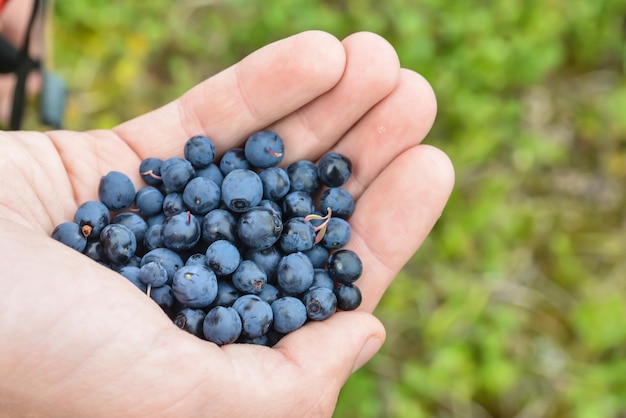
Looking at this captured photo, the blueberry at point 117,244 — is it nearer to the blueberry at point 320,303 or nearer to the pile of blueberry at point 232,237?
the pile of blueberry at point 232,237

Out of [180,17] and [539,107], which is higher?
[180,17]

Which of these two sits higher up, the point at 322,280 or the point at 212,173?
the point at 212,173

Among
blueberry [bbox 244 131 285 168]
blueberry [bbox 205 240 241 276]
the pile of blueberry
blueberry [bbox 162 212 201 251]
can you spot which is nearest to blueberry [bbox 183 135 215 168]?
the pile of blueberry

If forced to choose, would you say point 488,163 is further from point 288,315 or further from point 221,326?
point 221,326

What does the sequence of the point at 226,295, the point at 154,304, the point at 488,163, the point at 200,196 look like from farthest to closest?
the point at 488,163, the point at 200,196, the point at 226,295, the point at 154,304

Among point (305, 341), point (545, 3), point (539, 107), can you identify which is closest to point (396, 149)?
point (305, 341)

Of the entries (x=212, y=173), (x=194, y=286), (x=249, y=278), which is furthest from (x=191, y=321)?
(x=212, y=173)

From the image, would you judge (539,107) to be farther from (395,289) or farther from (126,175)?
(126,175)
